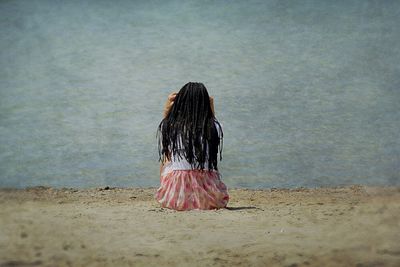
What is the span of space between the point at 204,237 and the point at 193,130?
0.99 meters

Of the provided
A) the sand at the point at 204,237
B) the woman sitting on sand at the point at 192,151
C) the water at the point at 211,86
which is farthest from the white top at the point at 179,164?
the water at the point at 211,86

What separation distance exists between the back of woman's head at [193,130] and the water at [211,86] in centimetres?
132

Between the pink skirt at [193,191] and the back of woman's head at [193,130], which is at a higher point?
the back of woman's head at [193,130]

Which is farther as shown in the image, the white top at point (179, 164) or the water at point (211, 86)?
the water at point (211, 86)

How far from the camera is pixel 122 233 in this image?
258 centimetres

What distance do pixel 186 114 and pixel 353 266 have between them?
1603 millimetres

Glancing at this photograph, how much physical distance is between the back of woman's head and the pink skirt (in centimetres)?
6

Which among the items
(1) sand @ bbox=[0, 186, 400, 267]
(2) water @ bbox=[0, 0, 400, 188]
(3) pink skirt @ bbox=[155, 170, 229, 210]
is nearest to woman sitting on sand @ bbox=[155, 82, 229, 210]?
(3) pink skirt @ bbox=[155, 170, 229, 210]

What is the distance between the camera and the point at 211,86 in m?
4.99

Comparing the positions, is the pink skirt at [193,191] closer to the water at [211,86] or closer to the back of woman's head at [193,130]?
the back of woman's head at [193,130]

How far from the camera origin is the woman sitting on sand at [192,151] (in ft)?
11.1

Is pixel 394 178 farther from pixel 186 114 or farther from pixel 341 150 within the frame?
pixel 186 114

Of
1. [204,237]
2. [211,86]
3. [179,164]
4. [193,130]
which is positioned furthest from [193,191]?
[211,86]

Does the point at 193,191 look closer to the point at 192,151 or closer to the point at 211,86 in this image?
the point at 192,151
